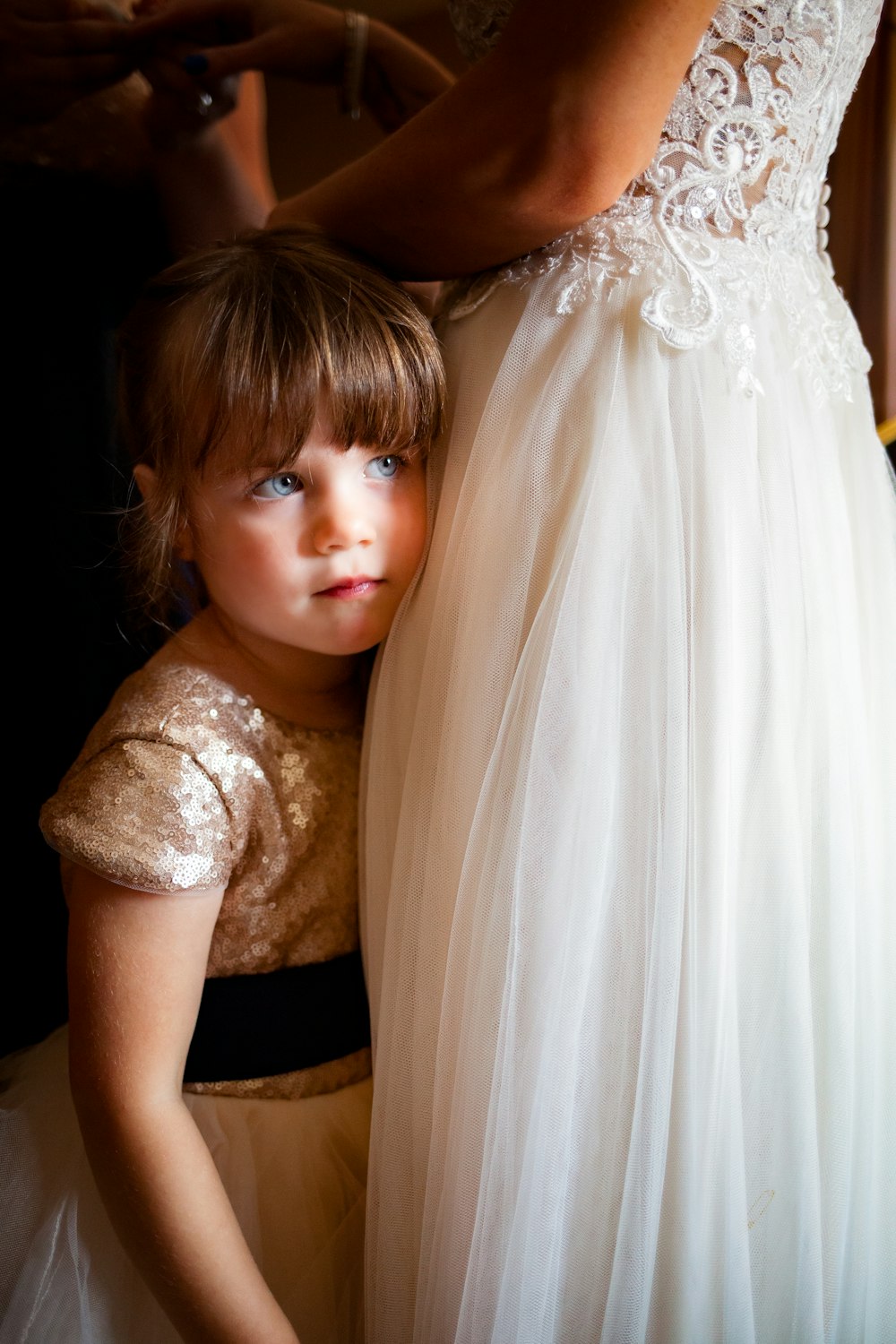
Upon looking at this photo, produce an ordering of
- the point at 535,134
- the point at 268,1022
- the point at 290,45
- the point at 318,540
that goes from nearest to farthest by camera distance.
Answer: the point at 535,134 → the point at 318,540 → the point at 268,1022 → the point at 290,45

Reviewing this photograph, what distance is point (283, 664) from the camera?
860mm

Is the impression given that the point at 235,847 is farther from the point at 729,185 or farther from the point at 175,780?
the point at 729,185

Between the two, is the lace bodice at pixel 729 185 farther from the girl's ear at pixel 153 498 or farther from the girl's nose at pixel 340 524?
the girl's ear at pixel 153 498

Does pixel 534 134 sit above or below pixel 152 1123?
above

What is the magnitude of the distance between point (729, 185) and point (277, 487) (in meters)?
0.39

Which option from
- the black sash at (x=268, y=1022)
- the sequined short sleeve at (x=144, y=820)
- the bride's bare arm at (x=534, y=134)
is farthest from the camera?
the black sash at (x=268, y=1022)

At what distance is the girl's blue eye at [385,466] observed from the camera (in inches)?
30.7

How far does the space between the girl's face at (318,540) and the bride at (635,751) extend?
0.04 m

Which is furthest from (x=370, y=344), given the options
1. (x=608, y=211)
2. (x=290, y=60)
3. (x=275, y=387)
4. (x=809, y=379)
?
(x=290, y=60)

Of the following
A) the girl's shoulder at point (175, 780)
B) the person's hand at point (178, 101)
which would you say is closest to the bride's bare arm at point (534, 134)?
the girl's shoulder at point (175, 780)

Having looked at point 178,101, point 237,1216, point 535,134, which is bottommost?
point 237,1216

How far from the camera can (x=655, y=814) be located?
0.67 metres

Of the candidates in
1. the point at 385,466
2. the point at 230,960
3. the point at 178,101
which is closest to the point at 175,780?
the point at 230,960

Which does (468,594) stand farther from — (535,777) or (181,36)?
(181,36)
